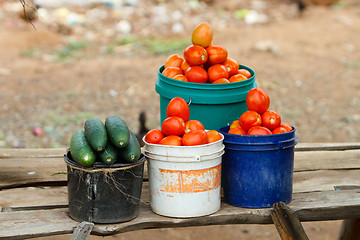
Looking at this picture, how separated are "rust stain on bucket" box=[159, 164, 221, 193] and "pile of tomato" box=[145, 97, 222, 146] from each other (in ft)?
0.44

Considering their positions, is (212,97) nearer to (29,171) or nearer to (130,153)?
(130,153)

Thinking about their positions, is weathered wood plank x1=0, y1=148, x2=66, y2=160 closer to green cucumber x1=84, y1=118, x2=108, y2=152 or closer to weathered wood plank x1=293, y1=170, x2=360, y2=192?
green cucumber x1=84, y1=118, x2=108, y2=152

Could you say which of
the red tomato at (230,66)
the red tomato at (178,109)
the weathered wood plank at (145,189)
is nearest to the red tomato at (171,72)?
the red tomato at (230,66)

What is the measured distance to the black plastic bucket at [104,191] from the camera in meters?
2.36

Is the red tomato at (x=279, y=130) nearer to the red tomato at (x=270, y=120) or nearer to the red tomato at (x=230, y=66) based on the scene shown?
the red tomato at (x=270, y=120)

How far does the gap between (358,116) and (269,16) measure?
5.83 m

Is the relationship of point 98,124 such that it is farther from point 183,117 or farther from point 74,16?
point 74,16

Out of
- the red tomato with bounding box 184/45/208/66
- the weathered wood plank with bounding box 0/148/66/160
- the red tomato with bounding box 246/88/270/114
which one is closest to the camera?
the red tomato with bounding box 246/88/270/114

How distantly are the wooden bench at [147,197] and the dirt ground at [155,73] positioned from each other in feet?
4.79

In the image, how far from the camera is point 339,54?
9555 millimetres

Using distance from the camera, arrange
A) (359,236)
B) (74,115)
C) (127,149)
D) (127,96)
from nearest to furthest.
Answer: (127,149) < (359,236) < (74,115) < (127,96)

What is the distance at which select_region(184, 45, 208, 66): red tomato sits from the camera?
2.88 m

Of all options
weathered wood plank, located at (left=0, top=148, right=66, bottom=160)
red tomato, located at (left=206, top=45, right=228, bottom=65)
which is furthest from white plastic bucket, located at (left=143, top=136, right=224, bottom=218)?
weathered wood plank, located at (left=0, top=148, right=66, bottom=160)

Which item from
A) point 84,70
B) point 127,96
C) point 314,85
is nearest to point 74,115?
point 127,96
